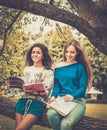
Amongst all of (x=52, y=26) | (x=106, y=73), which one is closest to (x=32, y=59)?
(x=52, y=26)

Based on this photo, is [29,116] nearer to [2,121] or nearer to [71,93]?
[71,93]

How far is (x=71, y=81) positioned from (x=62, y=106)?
0.28m

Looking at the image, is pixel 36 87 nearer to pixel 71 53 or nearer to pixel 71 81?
pixel 71 81

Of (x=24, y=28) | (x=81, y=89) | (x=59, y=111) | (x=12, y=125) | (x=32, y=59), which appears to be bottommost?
(x=12, y=125)

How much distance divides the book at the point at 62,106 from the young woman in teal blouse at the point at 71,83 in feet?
0.10

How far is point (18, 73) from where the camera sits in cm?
430

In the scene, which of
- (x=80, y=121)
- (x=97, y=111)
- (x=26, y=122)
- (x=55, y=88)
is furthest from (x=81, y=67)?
(x=97, y=111)

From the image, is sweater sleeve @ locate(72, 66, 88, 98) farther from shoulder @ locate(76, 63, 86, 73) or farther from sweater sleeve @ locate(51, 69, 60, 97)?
sweater sleeve @ locate(51, 69, 60, 97)

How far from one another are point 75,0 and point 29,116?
1640 millimetres

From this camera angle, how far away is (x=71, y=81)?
136 inches

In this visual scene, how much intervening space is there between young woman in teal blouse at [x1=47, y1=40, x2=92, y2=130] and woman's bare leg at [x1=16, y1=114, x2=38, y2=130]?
19cm

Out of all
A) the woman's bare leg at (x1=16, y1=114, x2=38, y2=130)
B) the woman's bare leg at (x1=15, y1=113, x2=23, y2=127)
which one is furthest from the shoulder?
the woman's bare leg at (x1=15, y1=113, x2=23, y2=127)

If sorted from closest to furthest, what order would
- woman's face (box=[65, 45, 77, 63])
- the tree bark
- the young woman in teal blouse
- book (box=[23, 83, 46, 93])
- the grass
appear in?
the young woman in teal blouse < book (box=[23, 83, 46, 93]) < woman's face (box=[65, 45, 77, 63]) < the tree bark < the grass

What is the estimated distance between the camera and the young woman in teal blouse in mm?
3270
